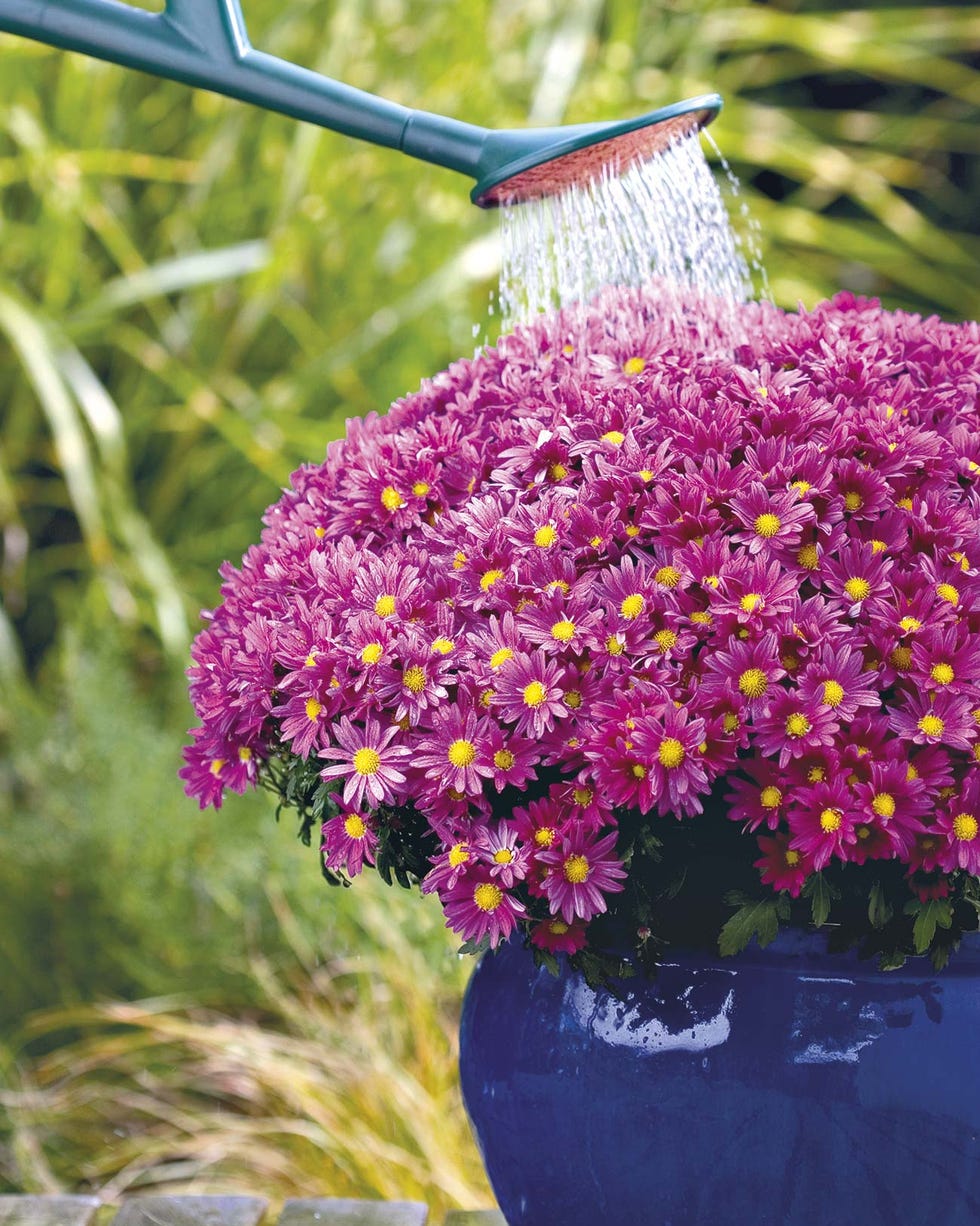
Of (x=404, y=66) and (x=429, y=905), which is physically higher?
(x=404, y=66)

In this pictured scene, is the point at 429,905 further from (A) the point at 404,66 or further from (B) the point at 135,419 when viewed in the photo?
(A) the point at 404,66

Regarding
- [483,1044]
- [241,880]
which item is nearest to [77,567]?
[241,880]

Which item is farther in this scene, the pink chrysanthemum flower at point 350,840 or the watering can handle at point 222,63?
the watering can handle at point 222,63

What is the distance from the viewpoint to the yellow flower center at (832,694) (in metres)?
0.95

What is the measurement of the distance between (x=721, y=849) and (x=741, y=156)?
313cm

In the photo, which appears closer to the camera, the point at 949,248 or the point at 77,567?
the point at 77,567

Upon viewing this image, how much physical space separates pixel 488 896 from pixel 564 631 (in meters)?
0.19

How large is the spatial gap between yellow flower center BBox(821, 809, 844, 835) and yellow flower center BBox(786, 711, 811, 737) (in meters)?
0.05

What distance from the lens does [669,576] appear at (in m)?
1.02

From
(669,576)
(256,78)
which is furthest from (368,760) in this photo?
(256,78)

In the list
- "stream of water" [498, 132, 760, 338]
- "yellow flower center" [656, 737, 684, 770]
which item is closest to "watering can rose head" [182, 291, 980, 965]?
"yellow flower center" [656, 737, 684, 770]

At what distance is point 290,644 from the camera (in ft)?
3.52

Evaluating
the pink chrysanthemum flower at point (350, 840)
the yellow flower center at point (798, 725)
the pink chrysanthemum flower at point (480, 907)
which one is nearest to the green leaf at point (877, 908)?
the yellow flower center at point (798, 725)

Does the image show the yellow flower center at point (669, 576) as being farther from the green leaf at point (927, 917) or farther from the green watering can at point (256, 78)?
the green watering can at point (256, 78)
